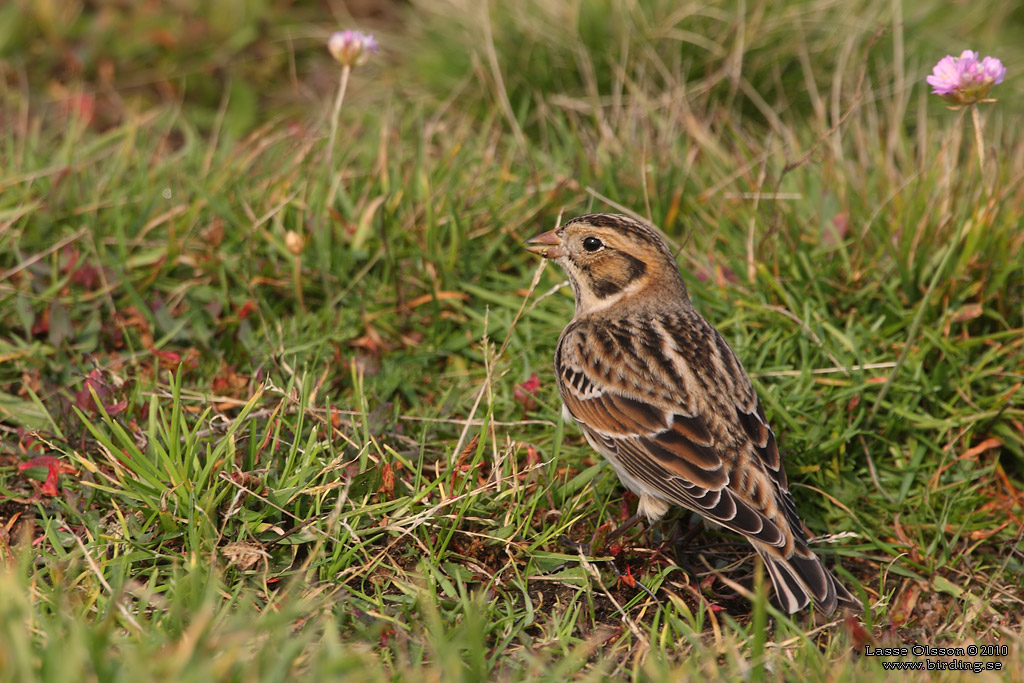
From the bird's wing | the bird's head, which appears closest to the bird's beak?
the bird's head

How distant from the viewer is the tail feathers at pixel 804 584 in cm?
407

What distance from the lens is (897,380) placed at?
17.3 ft

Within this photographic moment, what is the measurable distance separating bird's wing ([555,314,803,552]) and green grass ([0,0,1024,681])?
0.35 m

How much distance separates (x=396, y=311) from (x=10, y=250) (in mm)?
1982

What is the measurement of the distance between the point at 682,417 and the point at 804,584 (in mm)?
820

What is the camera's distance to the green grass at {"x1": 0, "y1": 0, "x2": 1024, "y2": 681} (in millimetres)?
3977

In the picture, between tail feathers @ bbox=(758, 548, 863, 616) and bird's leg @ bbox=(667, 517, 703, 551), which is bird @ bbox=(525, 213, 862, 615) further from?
bird's leg @ bbox=(667, 517, 703, 551)

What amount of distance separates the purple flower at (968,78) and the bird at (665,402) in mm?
1386

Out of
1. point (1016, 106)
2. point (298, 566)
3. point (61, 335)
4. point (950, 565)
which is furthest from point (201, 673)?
point (1016, 106)

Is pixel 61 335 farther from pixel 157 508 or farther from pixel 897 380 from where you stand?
pixel 897 380

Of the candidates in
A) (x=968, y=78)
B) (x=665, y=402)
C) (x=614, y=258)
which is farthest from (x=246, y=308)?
(x=968, y=78)

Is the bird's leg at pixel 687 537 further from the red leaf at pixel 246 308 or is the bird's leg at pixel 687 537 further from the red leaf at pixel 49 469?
the red leaf at pixel 49 469

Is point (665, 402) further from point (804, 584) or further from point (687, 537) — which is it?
point (804, 584)

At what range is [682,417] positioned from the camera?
452cm
